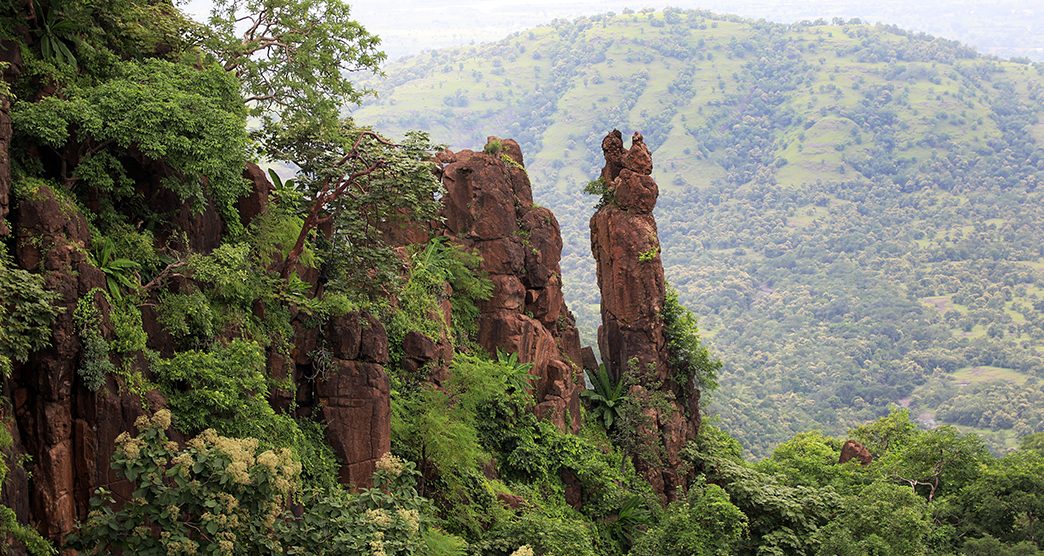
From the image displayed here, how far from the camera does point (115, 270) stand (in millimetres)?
14789

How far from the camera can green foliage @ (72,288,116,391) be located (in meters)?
13.3

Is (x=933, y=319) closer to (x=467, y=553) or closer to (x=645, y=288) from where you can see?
(x=645, y=288)

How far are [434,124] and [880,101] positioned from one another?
256ft

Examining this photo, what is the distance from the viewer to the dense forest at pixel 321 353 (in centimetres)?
1306

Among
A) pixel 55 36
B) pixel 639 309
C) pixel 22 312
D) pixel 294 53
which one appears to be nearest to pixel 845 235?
pixel 639 309

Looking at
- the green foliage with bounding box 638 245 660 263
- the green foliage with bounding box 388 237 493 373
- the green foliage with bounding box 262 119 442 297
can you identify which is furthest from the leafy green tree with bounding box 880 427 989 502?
the green foliage with bounding box 262 119 442 297

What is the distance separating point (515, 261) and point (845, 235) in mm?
128851

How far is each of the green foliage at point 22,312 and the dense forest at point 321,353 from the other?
0.13 ft

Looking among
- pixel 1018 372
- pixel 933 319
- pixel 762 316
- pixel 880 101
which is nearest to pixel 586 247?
pixel 762 316

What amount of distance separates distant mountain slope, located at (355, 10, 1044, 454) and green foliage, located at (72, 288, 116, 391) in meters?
61.8

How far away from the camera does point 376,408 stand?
18625 millimetres

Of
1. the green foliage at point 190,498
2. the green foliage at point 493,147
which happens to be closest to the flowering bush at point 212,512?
the green foliage at point 190,498

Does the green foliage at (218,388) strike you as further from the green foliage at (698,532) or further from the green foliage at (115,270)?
the green foliage at (698,532)

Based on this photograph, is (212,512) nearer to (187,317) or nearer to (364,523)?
(364,523)
